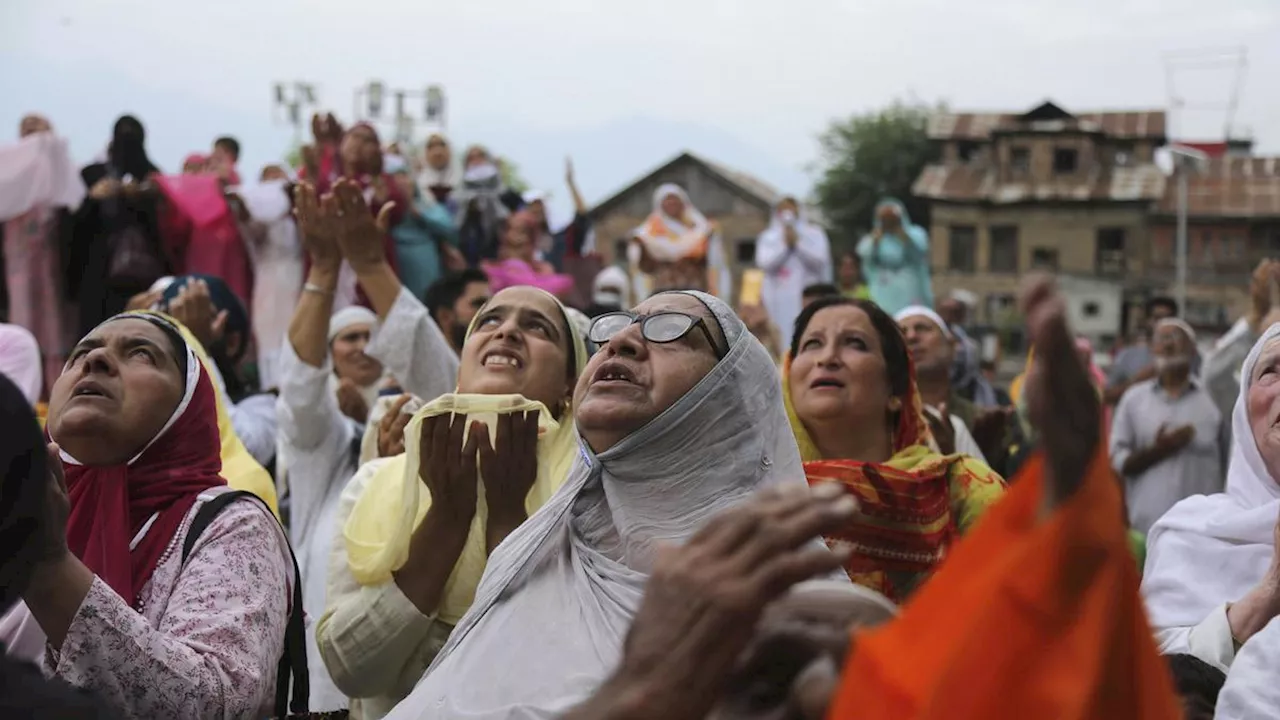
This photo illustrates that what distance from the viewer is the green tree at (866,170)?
54469mm

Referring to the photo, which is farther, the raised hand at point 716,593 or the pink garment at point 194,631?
the pink garment at point 194,631

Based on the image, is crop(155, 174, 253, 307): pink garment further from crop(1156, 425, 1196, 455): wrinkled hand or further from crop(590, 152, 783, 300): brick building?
crop(590, 152, 783, 300): brick building

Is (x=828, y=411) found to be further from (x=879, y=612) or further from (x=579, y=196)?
(x=579, y=196)

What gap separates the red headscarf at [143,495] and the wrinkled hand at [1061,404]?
2198mm

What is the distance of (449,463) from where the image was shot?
11.4 feet

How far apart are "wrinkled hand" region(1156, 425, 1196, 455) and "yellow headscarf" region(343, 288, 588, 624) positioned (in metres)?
5.24

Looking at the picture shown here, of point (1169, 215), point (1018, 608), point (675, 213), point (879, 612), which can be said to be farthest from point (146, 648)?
point (1169, 215)

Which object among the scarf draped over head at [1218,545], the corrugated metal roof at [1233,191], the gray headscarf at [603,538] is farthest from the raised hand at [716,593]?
the corrugated metal roof at [1233,191]

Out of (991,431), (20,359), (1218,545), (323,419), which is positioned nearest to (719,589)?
(1218,545)

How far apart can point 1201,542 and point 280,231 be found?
705 cm

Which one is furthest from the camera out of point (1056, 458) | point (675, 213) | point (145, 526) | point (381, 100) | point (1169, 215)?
point (1169, 215)

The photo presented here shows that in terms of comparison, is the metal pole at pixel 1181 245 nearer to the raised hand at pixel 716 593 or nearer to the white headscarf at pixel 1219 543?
the white headscarf at pixel 1219 543

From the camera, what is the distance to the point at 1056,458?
4.36 feet

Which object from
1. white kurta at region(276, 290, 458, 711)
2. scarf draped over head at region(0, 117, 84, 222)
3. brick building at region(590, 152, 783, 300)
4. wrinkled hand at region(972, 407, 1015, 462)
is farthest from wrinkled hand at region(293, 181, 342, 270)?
brick building at region(590, 152, 783, 300)
